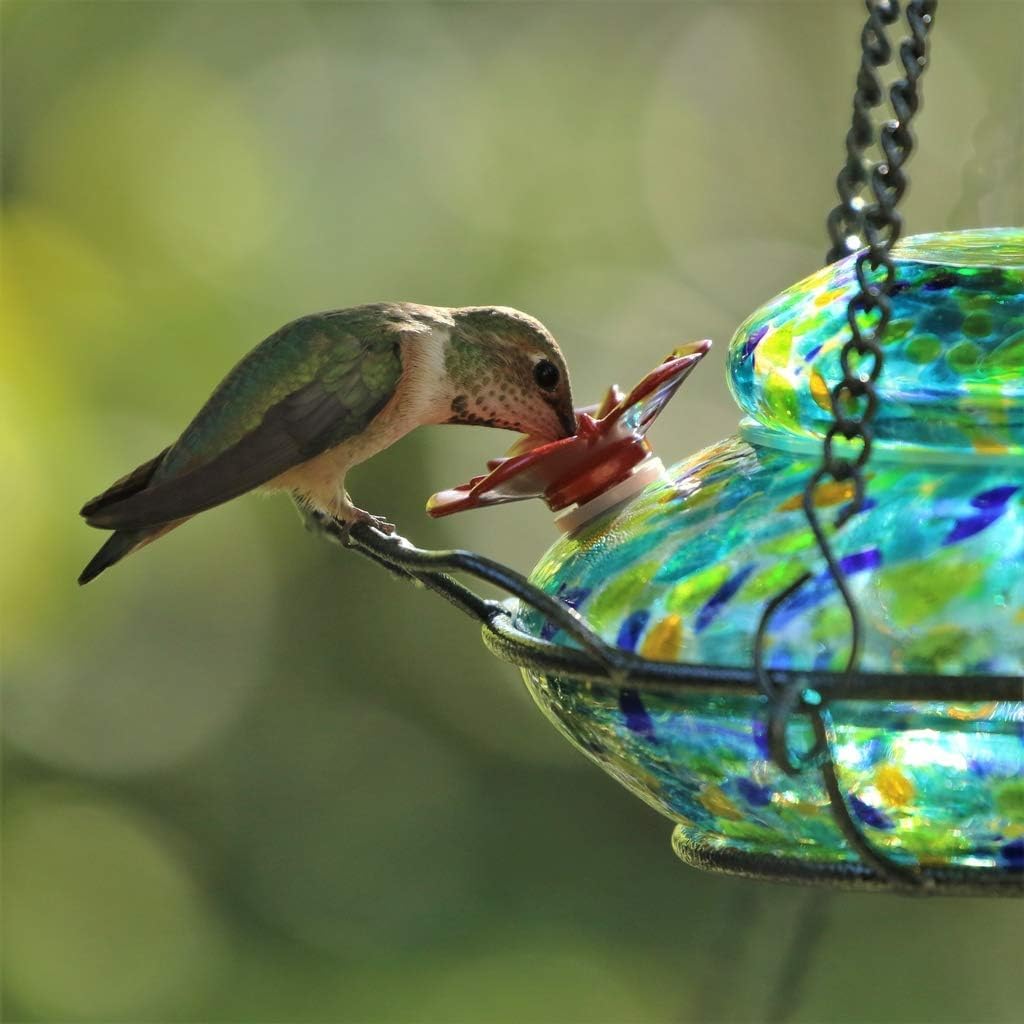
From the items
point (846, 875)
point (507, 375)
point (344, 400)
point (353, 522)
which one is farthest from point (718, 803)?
point (507, 375)

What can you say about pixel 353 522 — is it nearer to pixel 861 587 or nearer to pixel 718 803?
pixel 718 803

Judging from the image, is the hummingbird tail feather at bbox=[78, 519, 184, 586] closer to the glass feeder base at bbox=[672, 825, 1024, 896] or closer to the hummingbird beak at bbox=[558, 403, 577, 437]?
the hummingbird beak at bbox=[558, 403, 577, 437]

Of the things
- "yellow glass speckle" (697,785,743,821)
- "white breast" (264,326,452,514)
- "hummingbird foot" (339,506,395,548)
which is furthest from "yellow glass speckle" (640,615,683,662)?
"white breast" (264,326,452,514)

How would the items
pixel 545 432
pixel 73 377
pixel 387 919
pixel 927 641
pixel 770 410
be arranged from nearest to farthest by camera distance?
pixel 927 641, pixel 770 410, pixel 545 432, pixel 73 377, pixel 387 919

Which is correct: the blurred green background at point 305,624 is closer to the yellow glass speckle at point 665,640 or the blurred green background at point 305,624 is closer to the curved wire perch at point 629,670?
the curved wire perch at point 629,670

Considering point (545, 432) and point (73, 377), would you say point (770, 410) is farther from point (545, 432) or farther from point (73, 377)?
point (73, 377)

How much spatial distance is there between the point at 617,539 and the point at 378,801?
3063 millimetres

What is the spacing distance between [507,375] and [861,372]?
1.08 m

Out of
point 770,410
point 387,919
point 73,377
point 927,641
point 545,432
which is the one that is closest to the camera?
point 927,641

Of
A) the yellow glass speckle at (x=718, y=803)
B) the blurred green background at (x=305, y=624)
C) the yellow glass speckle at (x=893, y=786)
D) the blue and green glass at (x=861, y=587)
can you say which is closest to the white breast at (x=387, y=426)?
the blue and green glass at (x=861, y=587)

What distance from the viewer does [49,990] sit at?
4410 mm

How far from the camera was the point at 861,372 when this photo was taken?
4.50ft

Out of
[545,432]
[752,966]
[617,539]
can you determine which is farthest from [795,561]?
[752,966]

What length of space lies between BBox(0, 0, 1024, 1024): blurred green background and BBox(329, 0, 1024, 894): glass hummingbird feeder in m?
2.56
